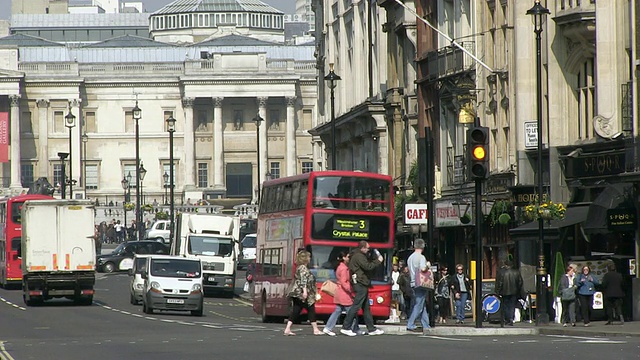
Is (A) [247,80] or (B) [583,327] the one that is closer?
(B) [583,327]

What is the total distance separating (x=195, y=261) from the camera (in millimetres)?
56281

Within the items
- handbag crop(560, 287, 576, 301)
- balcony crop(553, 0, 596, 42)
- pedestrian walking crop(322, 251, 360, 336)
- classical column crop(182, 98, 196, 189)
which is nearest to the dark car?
balcony crop(553, 0, 596, 42)

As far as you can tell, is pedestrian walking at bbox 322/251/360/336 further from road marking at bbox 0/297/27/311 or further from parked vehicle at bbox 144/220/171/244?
parked vehicle at bbox 144/220/171/244

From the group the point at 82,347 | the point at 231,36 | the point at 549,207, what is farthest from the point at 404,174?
the point at 231,36

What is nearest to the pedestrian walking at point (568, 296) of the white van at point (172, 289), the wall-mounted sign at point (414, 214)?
the wall-mounted sign at point (414, 214)

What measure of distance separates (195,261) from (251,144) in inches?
4779

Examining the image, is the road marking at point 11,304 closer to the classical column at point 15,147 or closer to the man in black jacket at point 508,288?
the man in black jacket at point 508,288

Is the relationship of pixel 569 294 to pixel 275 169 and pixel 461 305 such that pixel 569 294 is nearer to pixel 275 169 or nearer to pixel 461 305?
pixel 461 305

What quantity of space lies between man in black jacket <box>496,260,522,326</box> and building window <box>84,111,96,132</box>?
133054 millimetres

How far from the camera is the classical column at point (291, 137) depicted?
176m

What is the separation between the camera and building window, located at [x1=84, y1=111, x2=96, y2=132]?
17538cm

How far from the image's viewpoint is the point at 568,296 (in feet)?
144

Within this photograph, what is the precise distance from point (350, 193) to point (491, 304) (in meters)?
4.33

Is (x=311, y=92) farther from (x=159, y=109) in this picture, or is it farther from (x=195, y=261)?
(x=195, y=261)
